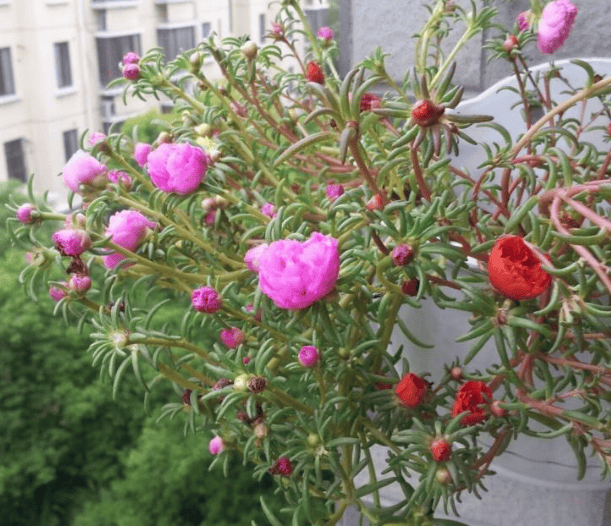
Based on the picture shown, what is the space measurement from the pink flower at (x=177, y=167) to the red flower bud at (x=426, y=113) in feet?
0.51

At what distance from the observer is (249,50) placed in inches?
23.2

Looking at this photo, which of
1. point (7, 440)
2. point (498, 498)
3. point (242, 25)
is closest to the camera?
point (498, 498)

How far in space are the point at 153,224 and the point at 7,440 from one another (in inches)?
41.2

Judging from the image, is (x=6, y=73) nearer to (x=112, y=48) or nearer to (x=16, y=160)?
(x=16, y=160)

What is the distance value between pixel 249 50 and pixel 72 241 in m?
0.26

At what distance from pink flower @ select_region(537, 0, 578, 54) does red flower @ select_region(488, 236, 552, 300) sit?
0.27 m

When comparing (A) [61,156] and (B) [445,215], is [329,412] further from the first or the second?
(A) [61,156]

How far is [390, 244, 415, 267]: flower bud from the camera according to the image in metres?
0.38

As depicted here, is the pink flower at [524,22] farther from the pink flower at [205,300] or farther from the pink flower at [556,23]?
the pink flower at [205,300]

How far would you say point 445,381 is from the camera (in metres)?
A: 0.49

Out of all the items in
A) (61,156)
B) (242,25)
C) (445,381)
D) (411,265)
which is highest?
(242,25)

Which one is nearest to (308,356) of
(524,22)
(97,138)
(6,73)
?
(97,138)

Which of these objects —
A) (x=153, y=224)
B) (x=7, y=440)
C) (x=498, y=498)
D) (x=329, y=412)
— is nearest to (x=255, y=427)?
(x=329, y=412)

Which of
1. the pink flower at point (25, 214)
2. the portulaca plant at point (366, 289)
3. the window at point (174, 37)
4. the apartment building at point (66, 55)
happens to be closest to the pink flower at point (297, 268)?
the portulaca plant at point (366, 289)
